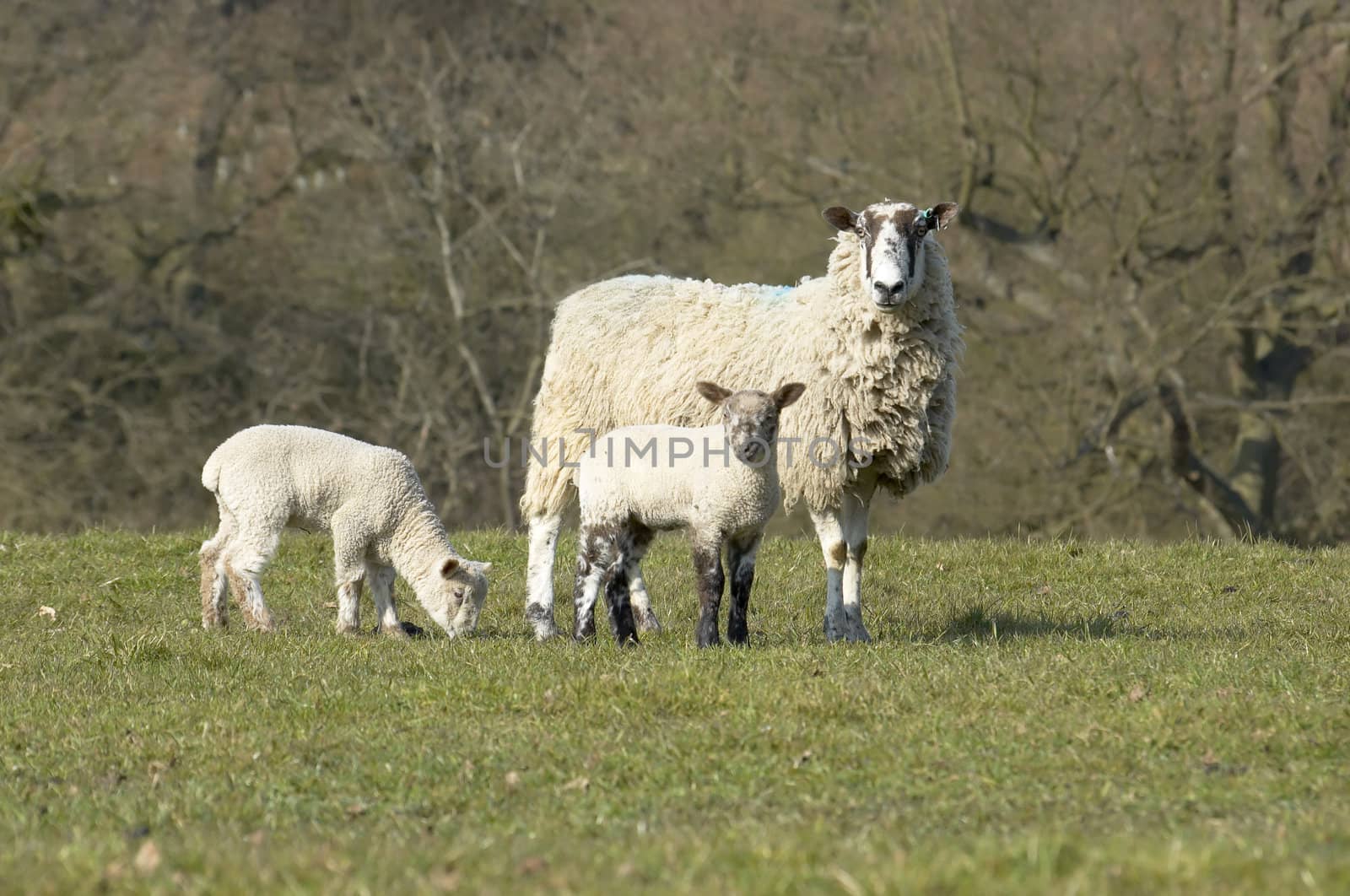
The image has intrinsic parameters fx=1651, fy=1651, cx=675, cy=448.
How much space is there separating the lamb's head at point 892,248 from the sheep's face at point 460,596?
2.97m

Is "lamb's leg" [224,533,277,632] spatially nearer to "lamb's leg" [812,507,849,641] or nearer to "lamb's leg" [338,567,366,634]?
"lamb's leg" [338,567,366,634]

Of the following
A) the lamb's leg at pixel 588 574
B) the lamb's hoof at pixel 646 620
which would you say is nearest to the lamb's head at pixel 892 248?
the lamb's leg at pixel 588 574

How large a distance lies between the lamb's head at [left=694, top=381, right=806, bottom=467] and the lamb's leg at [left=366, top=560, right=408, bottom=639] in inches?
119

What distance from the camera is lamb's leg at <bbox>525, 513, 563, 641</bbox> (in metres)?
10.3

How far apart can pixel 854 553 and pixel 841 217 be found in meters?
2.07

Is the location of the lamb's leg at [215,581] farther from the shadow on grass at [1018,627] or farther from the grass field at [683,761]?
the shadow on grass at [1018,627]

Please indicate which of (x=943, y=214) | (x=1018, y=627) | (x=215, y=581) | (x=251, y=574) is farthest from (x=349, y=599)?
(x=943, y=214)

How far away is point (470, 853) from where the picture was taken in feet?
16.0

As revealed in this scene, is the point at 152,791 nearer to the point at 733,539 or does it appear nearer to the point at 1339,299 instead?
the point at 733,539

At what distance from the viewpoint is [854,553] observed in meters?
9.84

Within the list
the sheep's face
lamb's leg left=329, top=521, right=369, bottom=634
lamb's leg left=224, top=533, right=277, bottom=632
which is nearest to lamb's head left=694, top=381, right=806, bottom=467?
the sheep's face

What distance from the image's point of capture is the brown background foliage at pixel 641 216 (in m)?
22.4

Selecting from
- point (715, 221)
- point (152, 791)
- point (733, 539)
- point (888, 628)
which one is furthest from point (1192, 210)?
point (152, 791)

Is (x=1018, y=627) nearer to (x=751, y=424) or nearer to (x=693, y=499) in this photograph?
(x=693, y=499)
